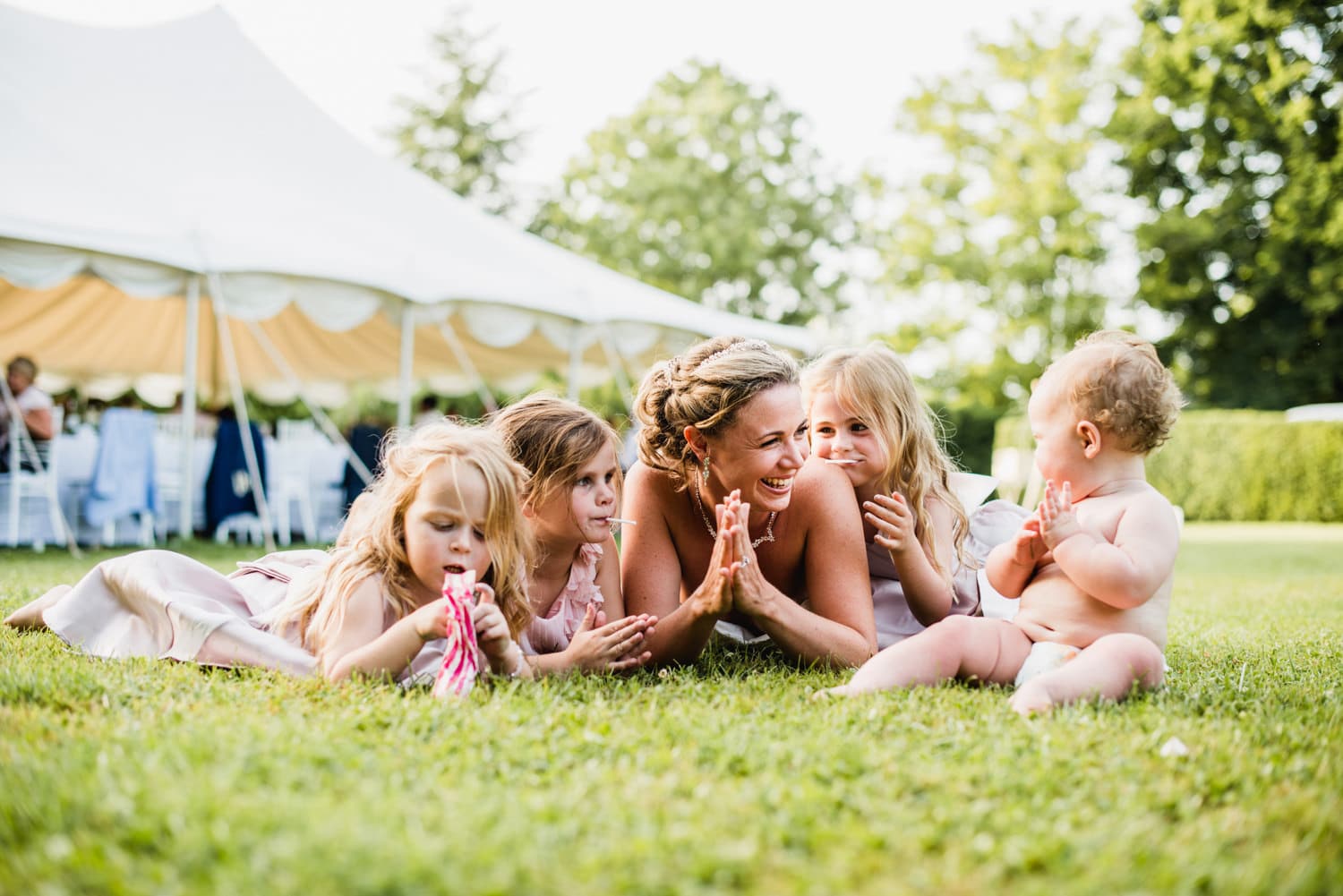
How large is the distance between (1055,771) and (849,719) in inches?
21.6

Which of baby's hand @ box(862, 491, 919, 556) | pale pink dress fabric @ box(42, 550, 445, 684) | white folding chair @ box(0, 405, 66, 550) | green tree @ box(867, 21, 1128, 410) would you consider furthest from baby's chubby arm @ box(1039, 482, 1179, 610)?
green tree @ box(867, 21, 1128, 410)

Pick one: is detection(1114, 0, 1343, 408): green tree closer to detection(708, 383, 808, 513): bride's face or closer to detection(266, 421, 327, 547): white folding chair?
detection(266, 421, 327, 547): white folding chair

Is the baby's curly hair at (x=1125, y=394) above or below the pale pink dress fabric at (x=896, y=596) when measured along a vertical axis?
above

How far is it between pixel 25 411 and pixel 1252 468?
1993 centimetres

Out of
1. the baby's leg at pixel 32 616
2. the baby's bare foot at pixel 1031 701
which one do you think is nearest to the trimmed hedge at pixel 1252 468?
the baby's bare foot at pixel 1031 701

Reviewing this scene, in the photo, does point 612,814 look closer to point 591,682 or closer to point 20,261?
point 591,682

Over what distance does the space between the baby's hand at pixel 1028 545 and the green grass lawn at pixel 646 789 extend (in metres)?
0.44

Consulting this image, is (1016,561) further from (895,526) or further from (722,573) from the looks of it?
(722,573)

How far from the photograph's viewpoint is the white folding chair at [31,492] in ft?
28.7

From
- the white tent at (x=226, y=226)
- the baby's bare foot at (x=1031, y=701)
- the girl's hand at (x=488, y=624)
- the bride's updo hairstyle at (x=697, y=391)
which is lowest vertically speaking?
the baby's bare foot at (x=1031, y=701)

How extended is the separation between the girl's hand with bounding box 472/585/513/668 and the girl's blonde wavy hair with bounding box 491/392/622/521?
58cm

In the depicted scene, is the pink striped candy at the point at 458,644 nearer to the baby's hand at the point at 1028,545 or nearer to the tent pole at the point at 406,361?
the baby's hand at the point at 1028,545

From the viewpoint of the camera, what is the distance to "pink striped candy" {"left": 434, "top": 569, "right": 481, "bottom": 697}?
9.07ft

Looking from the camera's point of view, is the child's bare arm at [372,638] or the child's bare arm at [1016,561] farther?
the child's bare arm at [1016,561]
